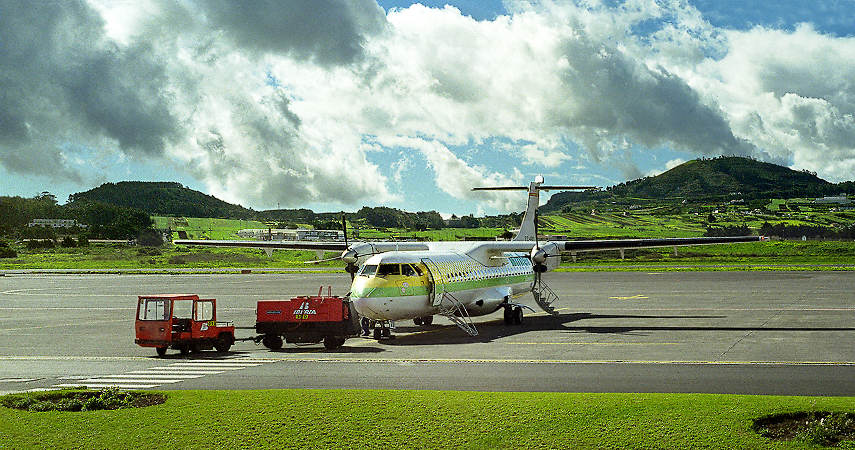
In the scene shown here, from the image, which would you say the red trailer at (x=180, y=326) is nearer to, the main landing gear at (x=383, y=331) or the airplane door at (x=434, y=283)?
the main landing gear at (x=383, y=331)

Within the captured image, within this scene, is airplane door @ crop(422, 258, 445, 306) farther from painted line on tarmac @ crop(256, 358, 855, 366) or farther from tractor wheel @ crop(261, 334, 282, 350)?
painted line on tarmac @ crop(256, 358, 855, 366)

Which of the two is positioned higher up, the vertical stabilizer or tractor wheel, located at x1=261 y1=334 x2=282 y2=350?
the vertical stabilizer

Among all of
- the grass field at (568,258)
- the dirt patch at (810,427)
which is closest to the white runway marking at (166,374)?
the dirt patch at (810,427)

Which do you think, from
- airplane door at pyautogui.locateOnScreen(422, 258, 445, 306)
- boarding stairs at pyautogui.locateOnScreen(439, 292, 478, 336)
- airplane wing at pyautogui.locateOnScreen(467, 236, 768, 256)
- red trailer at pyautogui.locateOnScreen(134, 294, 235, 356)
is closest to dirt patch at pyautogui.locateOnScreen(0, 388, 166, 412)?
red trailer at pyautogui.locateOnScreen(134, 294, 235, 356)

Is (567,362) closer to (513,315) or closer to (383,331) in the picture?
(383,331)

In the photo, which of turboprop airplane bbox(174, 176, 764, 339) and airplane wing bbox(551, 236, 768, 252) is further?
airplane wing bbox(551, 236, 768, 252)

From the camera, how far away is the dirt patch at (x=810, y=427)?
10.8m

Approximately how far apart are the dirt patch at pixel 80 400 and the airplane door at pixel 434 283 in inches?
590

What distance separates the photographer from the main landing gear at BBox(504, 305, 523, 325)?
1336 inches

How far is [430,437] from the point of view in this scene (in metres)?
11.3

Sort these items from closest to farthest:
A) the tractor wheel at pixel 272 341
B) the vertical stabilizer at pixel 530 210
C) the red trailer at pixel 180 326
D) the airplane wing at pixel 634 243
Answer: the red trailer at pixel 180 326, the tractor wheel at pixel 272 341, the airplane wing at pixel 634 243, the vertical stabilizer at pixel 530 210

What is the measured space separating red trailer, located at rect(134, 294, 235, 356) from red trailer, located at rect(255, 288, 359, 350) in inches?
51.3

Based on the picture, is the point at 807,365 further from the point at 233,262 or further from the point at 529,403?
the point at 233,262

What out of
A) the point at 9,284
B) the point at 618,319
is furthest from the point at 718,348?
the point at 9,284
